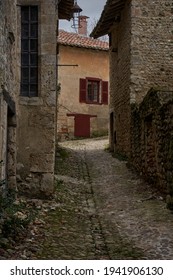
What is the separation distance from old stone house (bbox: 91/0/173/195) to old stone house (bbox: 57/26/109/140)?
20.4ft

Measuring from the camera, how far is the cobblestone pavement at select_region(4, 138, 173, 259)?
5.39 metres

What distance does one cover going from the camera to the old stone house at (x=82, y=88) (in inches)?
866

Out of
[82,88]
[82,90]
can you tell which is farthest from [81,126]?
[82,88]

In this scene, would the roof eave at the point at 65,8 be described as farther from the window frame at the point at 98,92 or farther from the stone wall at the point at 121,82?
the window frame at the point at 98,92

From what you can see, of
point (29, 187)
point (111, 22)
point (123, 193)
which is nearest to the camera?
point (29, 187)

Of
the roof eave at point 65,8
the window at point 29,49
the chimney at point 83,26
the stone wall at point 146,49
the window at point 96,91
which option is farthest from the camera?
Result: the chimney at point 83,26

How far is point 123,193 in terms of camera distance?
30.1 feet

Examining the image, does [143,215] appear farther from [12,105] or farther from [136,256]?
[12,105]

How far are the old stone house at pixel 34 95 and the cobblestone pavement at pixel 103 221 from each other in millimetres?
770

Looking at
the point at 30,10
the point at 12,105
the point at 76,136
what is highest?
the point at 30,10

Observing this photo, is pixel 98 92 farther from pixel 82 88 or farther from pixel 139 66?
pixel 139 66

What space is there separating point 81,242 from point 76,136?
639 inches

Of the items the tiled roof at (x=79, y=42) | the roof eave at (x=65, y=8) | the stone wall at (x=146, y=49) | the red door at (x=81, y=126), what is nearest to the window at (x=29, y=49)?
the roof eave at (x=65, y=8)
